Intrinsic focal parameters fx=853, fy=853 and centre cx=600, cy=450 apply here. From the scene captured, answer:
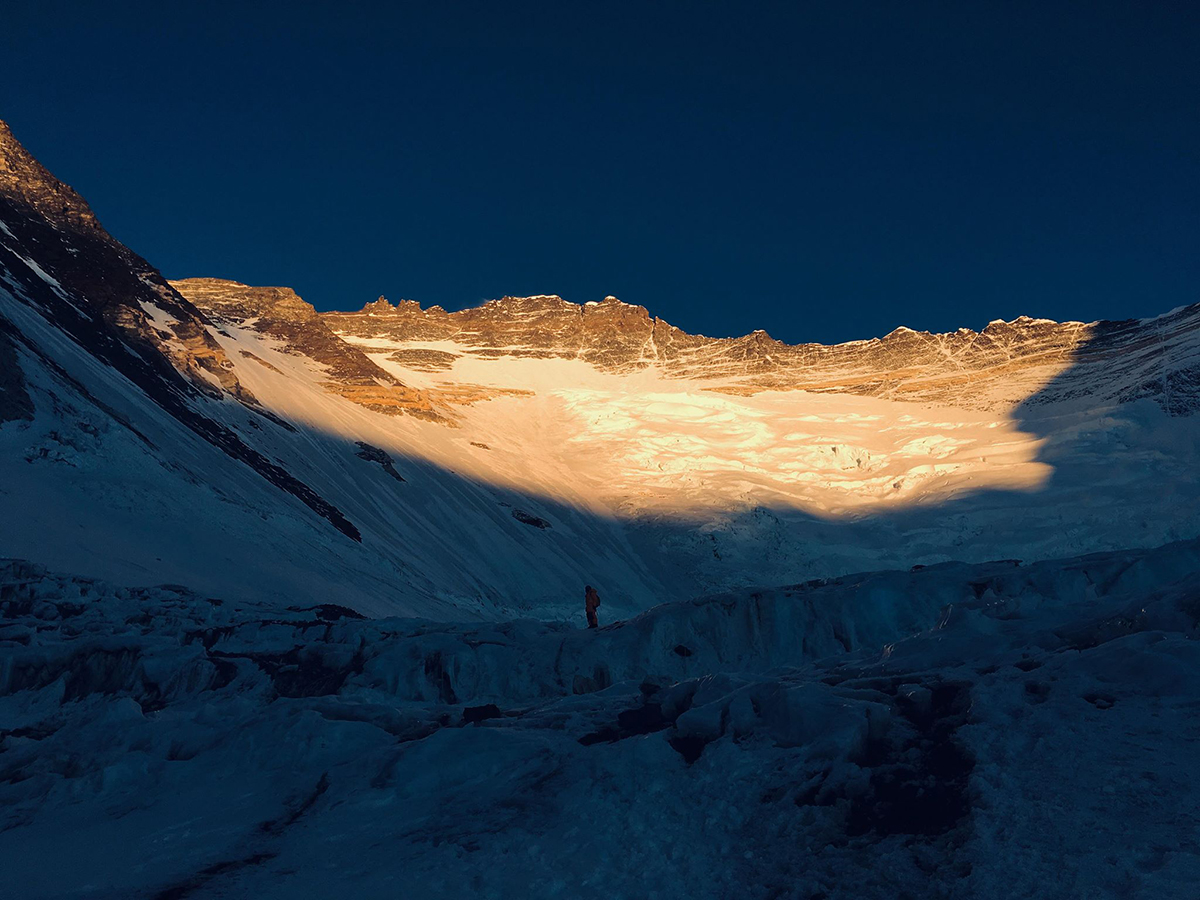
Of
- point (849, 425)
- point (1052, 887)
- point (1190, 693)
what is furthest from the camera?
point (849, 425)

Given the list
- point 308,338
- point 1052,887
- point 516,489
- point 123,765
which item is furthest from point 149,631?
point 308,338

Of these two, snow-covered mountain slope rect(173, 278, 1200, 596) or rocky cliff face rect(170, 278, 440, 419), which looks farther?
rocky cliff face rect(170, 278, 440, 419)

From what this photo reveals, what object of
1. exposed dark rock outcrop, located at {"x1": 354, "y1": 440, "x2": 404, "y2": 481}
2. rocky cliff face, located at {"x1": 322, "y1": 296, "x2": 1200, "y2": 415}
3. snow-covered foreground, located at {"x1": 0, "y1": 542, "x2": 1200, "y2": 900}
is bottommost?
snow-covered foreground, located at {"x1": 0, "y1": 542, "x2": 1200, "y2": 900}

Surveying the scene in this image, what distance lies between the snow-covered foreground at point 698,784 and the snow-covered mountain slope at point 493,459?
49.8 feet

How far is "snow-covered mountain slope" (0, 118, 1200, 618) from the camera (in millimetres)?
28859

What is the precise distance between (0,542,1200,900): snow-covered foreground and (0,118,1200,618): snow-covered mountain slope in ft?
49.8

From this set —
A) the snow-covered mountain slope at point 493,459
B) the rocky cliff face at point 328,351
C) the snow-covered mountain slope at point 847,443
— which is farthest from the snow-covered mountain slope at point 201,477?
the rocky cliff face at point 328,351

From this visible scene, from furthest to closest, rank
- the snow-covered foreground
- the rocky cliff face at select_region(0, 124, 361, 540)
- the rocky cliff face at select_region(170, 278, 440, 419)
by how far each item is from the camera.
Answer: the rocky cliff face at select_region(170, 278, 440, 419), the rocky cliff face at select_region(0, 124, 361, 540), the snow-covered foreground

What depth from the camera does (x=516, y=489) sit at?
5956 centimetres

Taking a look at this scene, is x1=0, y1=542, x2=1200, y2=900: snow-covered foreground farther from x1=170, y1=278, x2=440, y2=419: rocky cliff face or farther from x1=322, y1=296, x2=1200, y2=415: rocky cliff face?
x1=322, y1=296, x2=1200, y2=415: rocky cliff face

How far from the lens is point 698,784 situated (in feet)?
25.6

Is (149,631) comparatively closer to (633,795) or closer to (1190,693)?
(633,795)

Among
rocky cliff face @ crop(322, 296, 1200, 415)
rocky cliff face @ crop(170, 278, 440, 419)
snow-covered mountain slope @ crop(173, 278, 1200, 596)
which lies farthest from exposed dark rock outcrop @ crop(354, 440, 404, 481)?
rocky cliff face @ crop(322, 296, 1200, 415)

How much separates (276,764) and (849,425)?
77.8 metres
